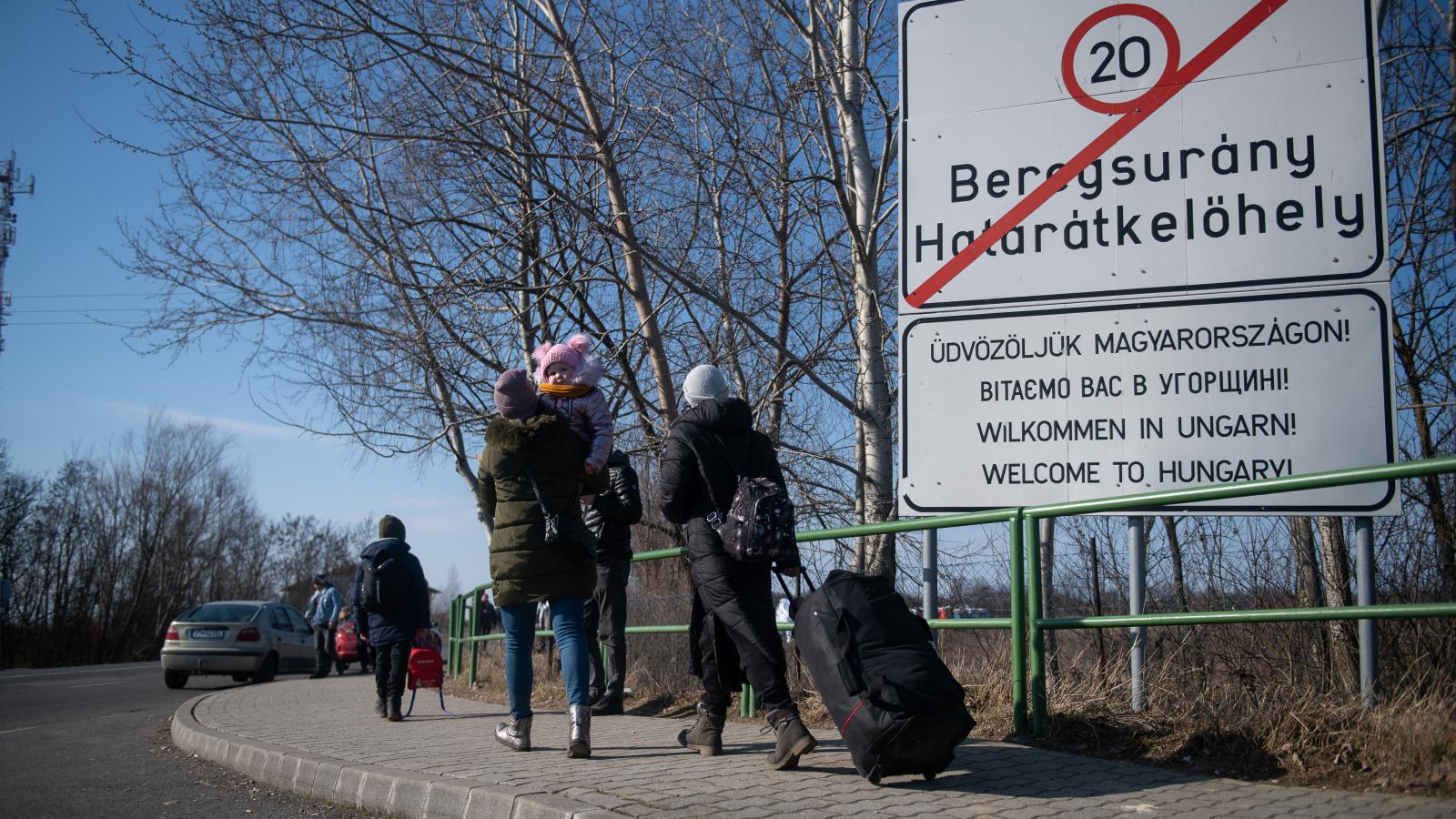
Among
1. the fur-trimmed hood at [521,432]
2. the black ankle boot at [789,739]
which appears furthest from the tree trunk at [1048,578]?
the fur-trimmed hood at [521,432]

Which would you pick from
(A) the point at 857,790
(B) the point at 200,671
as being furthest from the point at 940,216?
(B) the point at 200,671

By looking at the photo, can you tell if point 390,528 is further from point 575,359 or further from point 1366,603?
point 1366,603

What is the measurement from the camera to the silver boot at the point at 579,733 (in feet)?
17.5

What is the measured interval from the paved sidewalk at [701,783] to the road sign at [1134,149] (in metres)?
2.24

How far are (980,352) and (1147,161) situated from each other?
3.94 ft

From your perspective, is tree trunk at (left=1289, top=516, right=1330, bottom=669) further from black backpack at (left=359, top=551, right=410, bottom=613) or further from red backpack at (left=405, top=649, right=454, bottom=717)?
black backpack at (left=359, top=551, right=410, bottom=613)

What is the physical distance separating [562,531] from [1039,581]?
230 centimetres

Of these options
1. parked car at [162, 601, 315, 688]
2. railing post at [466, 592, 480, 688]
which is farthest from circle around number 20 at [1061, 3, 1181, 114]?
parked car at [162, 601, 315, 688]

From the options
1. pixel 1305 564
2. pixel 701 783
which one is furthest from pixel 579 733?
pixel 1305 564

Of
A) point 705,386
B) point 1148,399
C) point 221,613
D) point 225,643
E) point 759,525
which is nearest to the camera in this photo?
point 759,525

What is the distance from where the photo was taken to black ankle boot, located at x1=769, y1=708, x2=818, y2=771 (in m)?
4.61

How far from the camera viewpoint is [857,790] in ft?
13.8

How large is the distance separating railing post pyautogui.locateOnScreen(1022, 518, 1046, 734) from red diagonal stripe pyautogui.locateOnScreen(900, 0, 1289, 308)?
1.30 m

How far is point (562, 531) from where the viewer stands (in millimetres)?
5383
